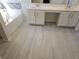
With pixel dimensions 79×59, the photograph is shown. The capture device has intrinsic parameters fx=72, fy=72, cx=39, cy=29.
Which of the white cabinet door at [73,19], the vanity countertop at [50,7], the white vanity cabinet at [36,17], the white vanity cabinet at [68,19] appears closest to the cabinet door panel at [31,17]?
the white vanity cabinet at [36,17]

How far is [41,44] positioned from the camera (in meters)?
1.99

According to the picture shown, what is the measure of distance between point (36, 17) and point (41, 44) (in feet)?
3.32

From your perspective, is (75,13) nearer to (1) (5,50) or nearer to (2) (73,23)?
(2) (73,23)

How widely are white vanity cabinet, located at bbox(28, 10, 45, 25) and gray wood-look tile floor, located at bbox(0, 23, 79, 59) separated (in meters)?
0.23

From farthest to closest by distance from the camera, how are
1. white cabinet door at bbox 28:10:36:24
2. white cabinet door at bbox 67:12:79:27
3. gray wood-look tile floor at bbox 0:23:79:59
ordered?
white cabinet door at bbox 28:10:36:24 → white cabinet door at bbox 67:12:79:27 → gray wood-look tile floor at bbox 0:23:79:59

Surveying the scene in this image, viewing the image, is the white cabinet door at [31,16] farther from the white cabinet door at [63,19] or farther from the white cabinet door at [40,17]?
the white cabinet door at [63,19]

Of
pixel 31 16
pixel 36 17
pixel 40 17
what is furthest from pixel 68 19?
pixel 31 16

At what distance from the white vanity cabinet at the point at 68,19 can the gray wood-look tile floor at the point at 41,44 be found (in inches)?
8.6

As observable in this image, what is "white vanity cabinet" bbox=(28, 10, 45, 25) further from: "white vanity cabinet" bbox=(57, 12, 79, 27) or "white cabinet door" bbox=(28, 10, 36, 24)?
"white vanity cabinet" bbox=(57, 12, 79, 27)

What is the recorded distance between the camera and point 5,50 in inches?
70.6

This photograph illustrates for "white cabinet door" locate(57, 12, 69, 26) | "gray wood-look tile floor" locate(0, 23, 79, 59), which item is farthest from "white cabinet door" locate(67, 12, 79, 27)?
"gray wood-look tile floor" locate(0, 23, 79, 59)

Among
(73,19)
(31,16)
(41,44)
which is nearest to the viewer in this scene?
(41,44)

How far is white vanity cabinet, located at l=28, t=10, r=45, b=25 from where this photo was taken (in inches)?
96.3

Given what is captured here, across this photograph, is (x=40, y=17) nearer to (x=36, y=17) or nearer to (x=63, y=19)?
(x=36, y=17)
